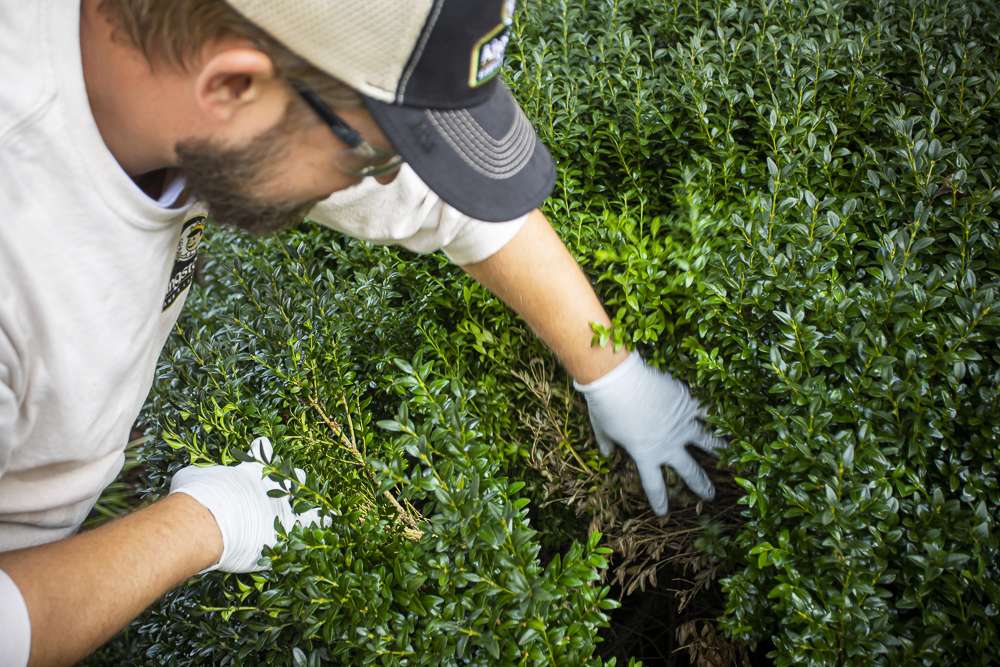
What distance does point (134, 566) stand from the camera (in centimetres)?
174

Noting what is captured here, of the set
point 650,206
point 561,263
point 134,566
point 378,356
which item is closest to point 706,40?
point 650,206

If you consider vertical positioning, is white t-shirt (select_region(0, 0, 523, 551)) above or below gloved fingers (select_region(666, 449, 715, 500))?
above

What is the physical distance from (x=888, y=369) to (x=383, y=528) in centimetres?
108

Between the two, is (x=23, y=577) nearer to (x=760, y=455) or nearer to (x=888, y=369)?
(x=760, y=455)

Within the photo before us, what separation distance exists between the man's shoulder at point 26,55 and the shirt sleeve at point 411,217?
63 cm

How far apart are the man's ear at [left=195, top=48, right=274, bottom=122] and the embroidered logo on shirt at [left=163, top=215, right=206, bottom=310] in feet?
1.52

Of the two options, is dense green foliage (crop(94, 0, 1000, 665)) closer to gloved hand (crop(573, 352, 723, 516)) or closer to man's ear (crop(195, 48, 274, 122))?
gloved hand (crop(573, 352, 723, 516))

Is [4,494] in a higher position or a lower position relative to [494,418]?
higher

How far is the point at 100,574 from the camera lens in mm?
1684

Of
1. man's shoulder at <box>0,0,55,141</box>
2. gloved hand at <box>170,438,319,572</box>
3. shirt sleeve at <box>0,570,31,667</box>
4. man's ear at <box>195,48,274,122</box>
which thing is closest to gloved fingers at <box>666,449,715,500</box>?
gloved hand at <box>170,438,319,572</box>

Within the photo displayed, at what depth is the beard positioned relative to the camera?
158 centimetres

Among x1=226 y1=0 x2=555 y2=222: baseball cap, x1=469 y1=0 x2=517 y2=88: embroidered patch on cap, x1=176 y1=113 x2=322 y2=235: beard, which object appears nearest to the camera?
x1=226 y1=0 x2=555 y2=222: baseball cap

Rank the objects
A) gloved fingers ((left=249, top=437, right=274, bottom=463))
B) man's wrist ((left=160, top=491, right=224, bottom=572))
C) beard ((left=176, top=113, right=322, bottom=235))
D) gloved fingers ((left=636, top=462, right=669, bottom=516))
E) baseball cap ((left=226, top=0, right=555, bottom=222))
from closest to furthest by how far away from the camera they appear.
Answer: baseball cap ((left=226, top=0, right=555, bottom=222)), beard ((left=176, top=113, right=322, bottom=235)), gloved fingers ((left=249, top=437, right=274, bottom=463)), man's wrist ((left=160, top=491, right=224, bottom=572)), gloved fingers ((left=636, top=462, right=669, bottom=516))

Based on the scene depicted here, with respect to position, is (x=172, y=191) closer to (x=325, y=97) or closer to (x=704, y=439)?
(x=325, y=97)
